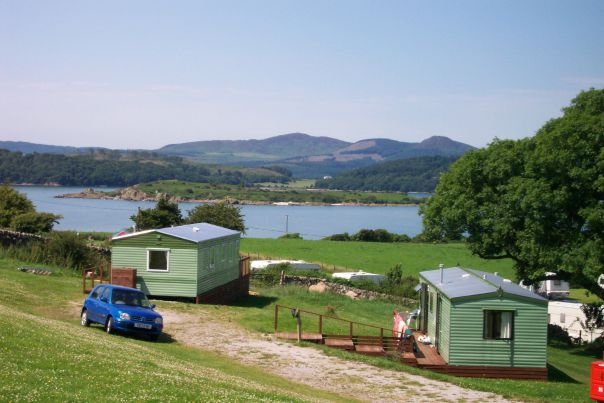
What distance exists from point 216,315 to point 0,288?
24.6 ft

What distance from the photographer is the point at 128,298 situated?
20906mm

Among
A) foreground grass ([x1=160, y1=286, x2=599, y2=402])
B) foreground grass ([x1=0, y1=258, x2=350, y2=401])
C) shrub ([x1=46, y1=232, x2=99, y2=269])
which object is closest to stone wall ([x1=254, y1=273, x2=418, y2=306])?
foreground grass ([x1=160, y1=286, x2=599, y2=402])

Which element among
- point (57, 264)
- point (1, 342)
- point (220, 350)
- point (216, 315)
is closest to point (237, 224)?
point (57, 264)

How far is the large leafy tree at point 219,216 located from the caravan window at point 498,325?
1291 inches

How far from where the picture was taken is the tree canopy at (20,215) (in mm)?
46781

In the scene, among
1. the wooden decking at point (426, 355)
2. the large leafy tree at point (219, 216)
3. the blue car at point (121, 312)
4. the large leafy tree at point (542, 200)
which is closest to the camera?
the blue car at point (121, 312)

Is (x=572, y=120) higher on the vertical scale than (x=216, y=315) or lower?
higher

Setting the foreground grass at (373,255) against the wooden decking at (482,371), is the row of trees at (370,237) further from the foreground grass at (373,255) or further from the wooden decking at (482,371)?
the wooden decking at (482,371)

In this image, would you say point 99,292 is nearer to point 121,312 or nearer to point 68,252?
point 121,312

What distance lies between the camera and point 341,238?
80625 millimetres

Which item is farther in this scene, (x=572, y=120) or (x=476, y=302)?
(x=572, y=120)

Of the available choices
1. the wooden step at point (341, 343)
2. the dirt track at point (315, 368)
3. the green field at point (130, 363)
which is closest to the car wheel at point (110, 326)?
the green field at point (130, 363)

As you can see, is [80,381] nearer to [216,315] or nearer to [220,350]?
[220,350]

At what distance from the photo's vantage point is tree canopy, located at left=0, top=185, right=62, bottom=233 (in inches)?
1842
